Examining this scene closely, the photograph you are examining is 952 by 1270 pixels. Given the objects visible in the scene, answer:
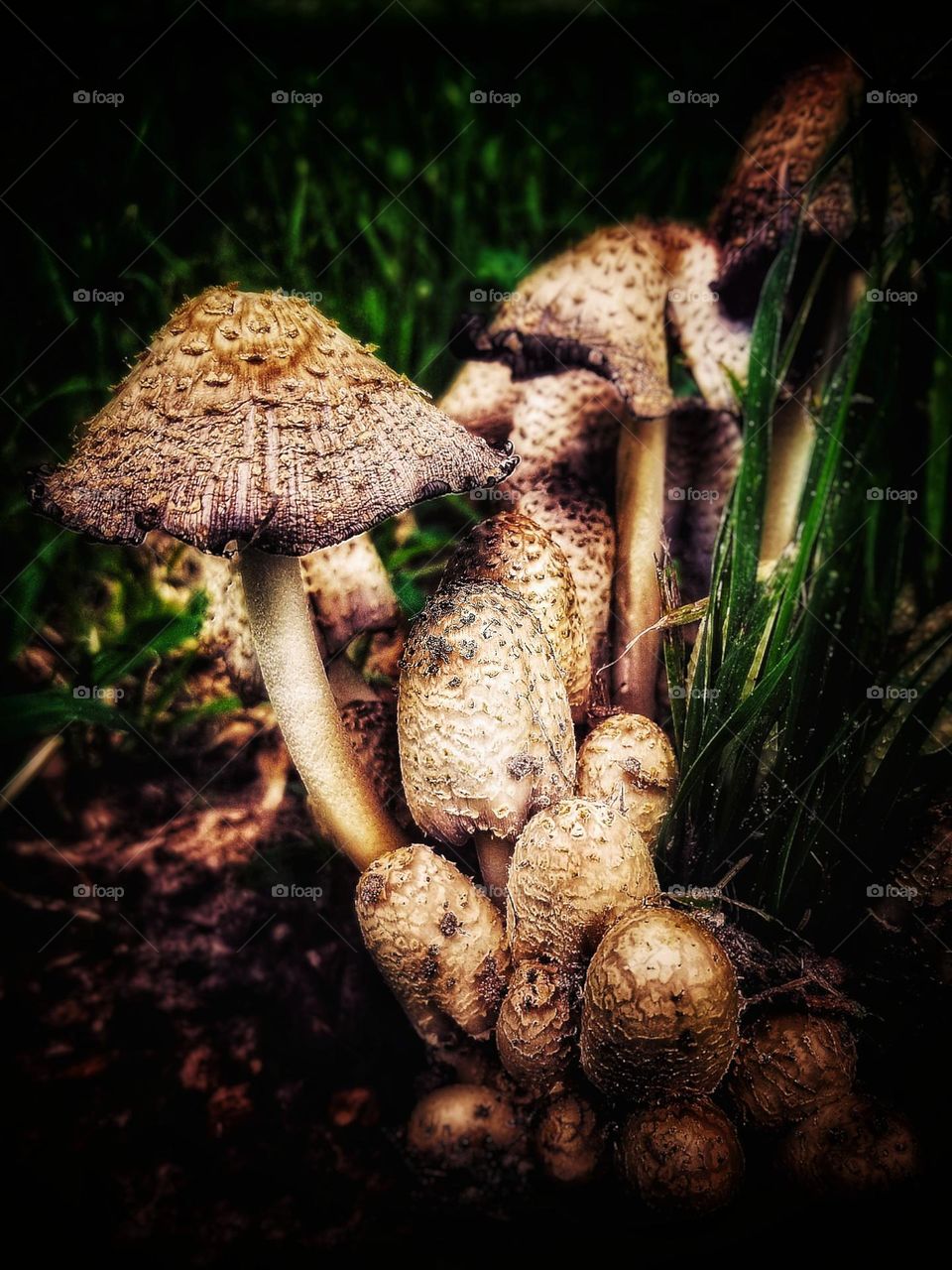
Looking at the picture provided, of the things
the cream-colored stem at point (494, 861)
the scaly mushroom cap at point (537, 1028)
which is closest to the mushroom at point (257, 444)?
the cream-colored stem at point (494, 861)

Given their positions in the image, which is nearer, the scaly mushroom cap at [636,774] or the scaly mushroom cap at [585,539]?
the scaly mushroom cap at [636,774]

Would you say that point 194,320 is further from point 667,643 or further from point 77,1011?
point 77,1011

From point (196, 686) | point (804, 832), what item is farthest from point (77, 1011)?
point (804, 832)

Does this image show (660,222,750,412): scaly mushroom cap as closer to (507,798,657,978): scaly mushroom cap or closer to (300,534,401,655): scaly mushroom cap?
(300,534,401,655): scaly mushroom cap

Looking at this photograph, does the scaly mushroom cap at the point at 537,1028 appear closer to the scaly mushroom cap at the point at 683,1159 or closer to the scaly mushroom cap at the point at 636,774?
the scaly mushroom cap at the point at 683,1159

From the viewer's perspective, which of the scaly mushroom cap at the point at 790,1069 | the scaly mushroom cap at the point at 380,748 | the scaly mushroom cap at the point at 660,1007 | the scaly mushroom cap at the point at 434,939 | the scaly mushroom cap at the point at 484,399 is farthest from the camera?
the scaly mushroom cap at the point at 484,399

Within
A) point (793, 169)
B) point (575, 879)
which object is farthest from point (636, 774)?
point (793, 169)

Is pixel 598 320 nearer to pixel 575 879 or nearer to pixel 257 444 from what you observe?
pixel 257 444
